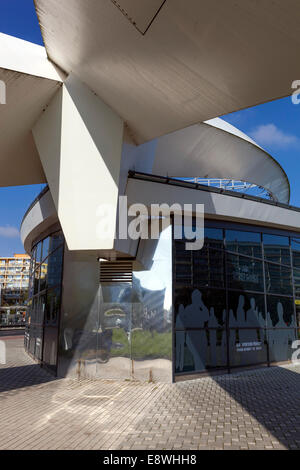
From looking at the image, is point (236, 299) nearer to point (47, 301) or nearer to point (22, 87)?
point (47, 301)

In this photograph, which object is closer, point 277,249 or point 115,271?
point 115,271

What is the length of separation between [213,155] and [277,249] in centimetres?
688

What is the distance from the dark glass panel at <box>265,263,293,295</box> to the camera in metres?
12.1

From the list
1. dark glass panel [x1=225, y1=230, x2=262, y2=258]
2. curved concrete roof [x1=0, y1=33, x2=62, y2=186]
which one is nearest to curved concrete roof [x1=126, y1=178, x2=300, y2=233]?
dark glass panel [x1=225, y1=230, x2=262, y2=258]

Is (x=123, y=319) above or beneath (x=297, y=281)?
beneath

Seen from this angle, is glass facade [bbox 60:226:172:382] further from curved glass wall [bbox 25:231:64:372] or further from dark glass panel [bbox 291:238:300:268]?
dark glass panel [bbox 291:238:300:268]

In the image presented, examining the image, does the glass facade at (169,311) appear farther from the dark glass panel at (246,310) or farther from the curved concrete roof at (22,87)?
the curved concrete roof at (22,87)

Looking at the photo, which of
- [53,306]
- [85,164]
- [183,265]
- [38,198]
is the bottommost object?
[53,306]

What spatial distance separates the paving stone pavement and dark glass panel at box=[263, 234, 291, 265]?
164 inches

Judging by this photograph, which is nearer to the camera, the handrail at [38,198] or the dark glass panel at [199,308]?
the dark glass panel at [199,308]

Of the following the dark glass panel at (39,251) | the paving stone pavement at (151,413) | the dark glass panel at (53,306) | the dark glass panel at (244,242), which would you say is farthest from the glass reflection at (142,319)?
the dark glass panel at (39,251)

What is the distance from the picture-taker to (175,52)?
4.64 metres

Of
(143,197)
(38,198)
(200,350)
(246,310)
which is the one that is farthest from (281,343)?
(38,198)

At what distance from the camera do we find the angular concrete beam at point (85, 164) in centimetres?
647
